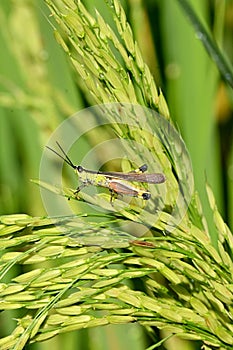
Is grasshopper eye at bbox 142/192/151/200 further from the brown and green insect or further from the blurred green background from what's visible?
the blurred green background

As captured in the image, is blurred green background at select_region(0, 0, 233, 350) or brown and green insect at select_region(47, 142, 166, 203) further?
blurred green background at select_region(0, 0, 233, 350)

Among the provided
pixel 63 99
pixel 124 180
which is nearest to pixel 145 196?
pixel 124 180

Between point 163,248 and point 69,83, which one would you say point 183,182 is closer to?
point 163,248

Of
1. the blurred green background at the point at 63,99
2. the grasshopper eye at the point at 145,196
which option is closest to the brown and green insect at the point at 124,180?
the grasshopper eye at the point at 145,196

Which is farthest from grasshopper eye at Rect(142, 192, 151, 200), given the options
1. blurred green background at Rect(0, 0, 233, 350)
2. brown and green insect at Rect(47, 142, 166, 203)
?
blurred green background at Rect(0, 0, 233, 350)

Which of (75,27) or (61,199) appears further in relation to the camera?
(61,199)

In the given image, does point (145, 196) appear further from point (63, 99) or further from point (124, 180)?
point (63, 99)

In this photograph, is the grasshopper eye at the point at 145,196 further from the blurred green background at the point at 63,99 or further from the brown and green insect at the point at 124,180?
the blurred green background at the point at 63,99

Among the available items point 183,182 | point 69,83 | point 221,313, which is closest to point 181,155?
point 183,182
